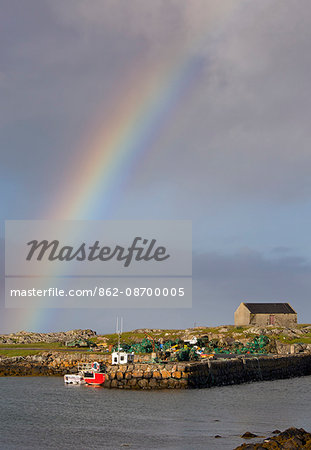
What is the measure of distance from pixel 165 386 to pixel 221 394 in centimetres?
605

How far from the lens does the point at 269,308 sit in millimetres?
137750

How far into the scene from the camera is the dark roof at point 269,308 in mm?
135375

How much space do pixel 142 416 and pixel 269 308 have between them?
9615 centimetres

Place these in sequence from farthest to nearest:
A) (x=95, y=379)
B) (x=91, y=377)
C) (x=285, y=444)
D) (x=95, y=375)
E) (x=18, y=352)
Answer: (x=18, y=352) < (x=91, y=377) < (x=95, y=379) < (x=95, y=375) < (x=285, y=444)

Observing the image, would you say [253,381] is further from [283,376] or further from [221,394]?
[221,394]

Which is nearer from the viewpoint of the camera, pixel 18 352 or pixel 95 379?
pixel 95 379

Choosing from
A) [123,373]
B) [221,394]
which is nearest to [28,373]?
[123,373]

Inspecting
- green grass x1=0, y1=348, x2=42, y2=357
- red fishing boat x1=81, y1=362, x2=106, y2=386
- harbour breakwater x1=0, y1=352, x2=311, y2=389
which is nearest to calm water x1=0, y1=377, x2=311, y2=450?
→ red fishing boat x1=81, y1=362, x2=106, y2=386

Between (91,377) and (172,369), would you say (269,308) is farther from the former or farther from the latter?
(172,369)

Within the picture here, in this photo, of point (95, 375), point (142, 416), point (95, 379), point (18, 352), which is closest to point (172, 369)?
point (95, 375)

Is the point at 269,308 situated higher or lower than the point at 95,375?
higher

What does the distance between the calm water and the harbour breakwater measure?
2.37 m

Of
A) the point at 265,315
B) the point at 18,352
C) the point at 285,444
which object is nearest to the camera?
the point at 285,444

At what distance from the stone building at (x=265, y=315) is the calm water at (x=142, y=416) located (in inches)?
2555
